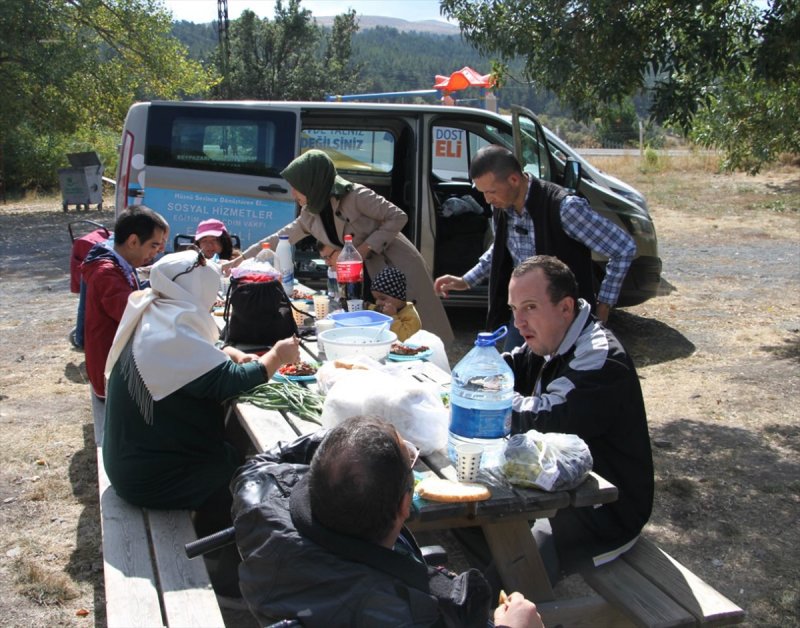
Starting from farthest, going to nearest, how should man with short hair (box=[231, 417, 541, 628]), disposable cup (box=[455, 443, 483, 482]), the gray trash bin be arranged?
the gray trash bin, disposable cup (box=[455, 443, 483, 482]), man with short hair (box=[231, 417, 541, 628])

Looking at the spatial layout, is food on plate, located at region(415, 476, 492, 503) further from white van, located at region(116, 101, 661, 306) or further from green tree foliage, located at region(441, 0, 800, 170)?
white van, located at region(116, 101, 661, 306)

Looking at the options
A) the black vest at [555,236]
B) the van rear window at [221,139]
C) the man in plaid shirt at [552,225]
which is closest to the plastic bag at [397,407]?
the man in plaid shirt at [552,225]

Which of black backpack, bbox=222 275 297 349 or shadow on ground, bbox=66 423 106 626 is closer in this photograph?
shadow on ground, bbox=66 423 106 626

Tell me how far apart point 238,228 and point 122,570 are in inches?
184

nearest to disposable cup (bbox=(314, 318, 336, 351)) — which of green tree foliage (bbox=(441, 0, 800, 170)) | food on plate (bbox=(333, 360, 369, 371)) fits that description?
food on plate (bbox=(333, 360, 369, 371))

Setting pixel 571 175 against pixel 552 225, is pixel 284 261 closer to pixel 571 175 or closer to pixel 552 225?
pixel 552 225

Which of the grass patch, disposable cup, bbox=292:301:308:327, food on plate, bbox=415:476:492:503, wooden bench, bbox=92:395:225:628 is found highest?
food on plate, bbox=415:476:492:503

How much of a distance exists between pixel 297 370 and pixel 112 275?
1.54 m

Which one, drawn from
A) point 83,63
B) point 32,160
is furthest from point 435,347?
point 32,160

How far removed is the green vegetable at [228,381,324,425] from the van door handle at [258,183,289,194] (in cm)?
396

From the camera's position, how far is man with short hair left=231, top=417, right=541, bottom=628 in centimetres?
159

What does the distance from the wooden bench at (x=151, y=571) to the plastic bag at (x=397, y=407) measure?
2.25 ft

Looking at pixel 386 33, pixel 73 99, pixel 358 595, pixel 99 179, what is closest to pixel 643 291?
pixel 358 595

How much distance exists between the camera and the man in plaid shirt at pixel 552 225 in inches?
163
